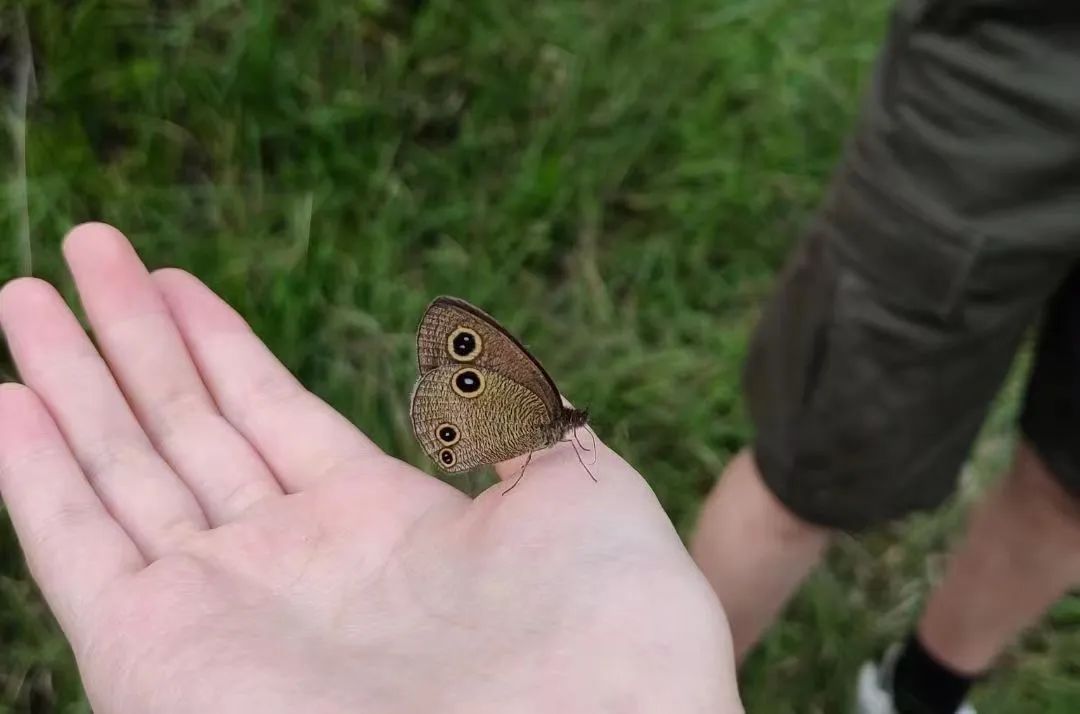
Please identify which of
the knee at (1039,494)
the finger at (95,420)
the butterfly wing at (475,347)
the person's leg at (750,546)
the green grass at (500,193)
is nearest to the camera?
the butterfly wing at (475,347)

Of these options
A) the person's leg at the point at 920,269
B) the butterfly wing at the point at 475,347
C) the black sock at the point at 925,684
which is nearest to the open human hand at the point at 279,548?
the butterfly wing at the point at 475,347

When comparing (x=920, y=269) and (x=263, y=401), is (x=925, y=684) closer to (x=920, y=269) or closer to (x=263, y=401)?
(x=920, y=269)

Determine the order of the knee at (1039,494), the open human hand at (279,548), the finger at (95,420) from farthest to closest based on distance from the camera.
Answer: the knee at (1039,494) → the finger at (95,420) → the open human hand at (279,548)

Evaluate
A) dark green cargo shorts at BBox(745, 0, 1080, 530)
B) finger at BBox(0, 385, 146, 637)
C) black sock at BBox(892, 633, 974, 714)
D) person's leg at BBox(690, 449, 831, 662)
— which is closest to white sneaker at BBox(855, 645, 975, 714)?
black sock at BBox(892, 633, 974, 714)

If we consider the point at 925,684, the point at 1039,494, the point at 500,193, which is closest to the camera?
the point at 1039,494

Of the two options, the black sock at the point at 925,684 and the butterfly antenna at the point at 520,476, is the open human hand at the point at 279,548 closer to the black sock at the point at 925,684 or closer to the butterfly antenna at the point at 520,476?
the butterfly antenna at the point at 520,476

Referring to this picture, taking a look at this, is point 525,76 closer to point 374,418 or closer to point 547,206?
point 547,206

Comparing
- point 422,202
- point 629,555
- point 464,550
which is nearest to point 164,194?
point 422,202

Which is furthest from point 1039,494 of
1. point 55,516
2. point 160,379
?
point 55,516
